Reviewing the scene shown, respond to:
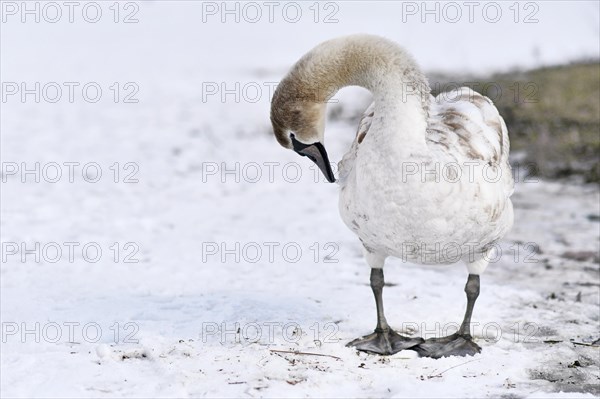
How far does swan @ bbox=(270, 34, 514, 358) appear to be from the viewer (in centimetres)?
503

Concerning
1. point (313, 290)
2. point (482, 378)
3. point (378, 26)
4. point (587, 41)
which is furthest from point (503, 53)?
point (482, 378)

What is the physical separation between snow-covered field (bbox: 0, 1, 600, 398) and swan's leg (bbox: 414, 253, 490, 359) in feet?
0.36

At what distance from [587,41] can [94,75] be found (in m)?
15.4

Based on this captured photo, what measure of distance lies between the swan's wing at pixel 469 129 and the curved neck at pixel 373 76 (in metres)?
0.20

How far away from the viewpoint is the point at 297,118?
5273mm

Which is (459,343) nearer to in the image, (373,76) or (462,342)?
(462,342)

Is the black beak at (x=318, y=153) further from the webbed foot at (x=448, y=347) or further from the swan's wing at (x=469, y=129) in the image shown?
the webbed foot at (x=448, y=347)

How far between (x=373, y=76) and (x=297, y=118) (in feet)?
1.94

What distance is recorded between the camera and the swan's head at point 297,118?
525cm
